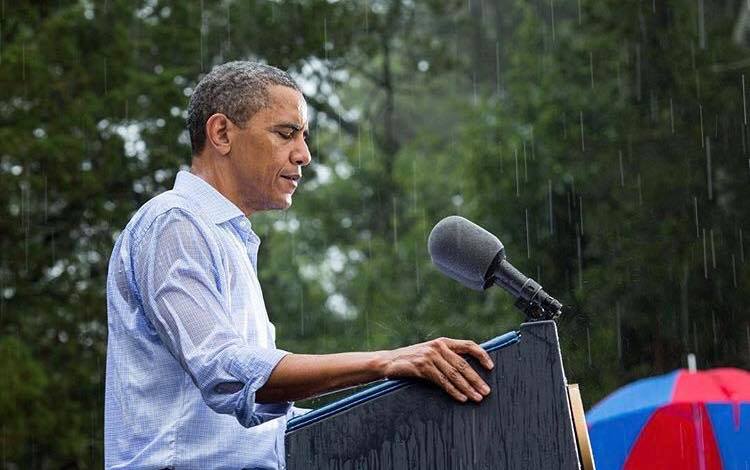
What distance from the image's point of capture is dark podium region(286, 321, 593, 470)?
84.0 inches

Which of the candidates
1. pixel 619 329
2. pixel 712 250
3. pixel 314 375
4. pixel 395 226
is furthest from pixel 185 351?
pixel 395 226

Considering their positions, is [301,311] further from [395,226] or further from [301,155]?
[301,155]

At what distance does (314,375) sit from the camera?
2.28 m

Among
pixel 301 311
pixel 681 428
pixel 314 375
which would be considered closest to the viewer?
pixel 314 375

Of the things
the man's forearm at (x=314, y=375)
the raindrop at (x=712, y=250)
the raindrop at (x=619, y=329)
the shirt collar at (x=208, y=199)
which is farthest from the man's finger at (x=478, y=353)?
the raindrop at (x=712, y=250)

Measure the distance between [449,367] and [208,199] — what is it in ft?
2.42

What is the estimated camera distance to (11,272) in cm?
1438

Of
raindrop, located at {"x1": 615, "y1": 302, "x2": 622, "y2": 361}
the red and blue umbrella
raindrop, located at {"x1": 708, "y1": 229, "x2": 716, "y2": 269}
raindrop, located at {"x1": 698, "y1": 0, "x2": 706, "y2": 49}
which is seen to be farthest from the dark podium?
raindrop, located at {"x1": 698, "y1": 0, "x2": 706, "y2": 49}

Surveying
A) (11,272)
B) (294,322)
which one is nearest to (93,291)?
(11,272)

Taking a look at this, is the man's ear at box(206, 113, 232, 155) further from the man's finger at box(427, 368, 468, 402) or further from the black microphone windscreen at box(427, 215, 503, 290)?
the man's finger at box(427, 368, 468, 402)

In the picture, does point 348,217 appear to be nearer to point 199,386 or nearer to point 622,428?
point 622,428

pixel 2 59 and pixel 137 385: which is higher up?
pixel 2 59

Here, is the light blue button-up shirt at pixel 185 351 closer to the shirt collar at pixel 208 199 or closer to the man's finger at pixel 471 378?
the shirt collar at pixel 208 199

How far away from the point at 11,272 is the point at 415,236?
24.3ft
